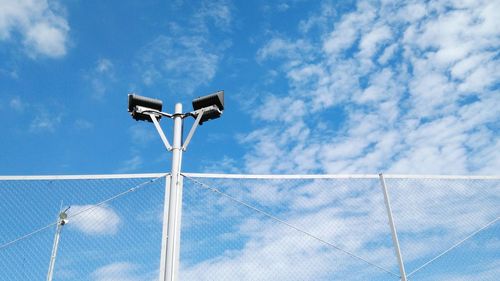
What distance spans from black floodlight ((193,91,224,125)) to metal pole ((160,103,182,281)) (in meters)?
0.55

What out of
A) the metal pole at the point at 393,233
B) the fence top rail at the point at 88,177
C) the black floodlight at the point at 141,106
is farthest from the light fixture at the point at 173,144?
the metal pole at the point at 393,233

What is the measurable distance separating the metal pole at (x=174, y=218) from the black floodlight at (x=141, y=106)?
54cm

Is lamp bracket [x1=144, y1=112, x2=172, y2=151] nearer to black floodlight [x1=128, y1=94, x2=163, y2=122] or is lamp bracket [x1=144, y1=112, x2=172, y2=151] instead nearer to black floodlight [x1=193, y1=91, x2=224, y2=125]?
black floodlight [x1=128, y1=94, x2=163, y2=122]

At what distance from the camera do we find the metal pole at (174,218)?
4.38 m

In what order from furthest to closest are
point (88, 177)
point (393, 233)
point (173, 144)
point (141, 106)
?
point (141, 106), point (173, 144), point (393, 233), point (88, 177)

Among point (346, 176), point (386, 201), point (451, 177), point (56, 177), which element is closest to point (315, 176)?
point (346, 176)

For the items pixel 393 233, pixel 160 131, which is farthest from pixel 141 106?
pixel 393 233

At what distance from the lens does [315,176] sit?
5.40m

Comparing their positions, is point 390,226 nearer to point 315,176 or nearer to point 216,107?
point 315,176

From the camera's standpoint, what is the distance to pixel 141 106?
211 inches

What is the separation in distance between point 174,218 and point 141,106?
1601 millimetres

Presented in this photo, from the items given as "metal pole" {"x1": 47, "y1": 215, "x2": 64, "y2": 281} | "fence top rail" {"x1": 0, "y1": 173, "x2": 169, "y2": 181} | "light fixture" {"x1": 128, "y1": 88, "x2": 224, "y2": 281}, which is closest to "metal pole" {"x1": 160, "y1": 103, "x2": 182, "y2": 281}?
"light fixture" {"x1": 128, "y1": 88, "x2": 224, "y2": 281}

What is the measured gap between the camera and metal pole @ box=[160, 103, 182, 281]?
4.38 m

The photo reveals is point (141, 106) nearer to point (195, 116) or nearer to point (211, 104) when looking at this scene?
point (195, 116)
